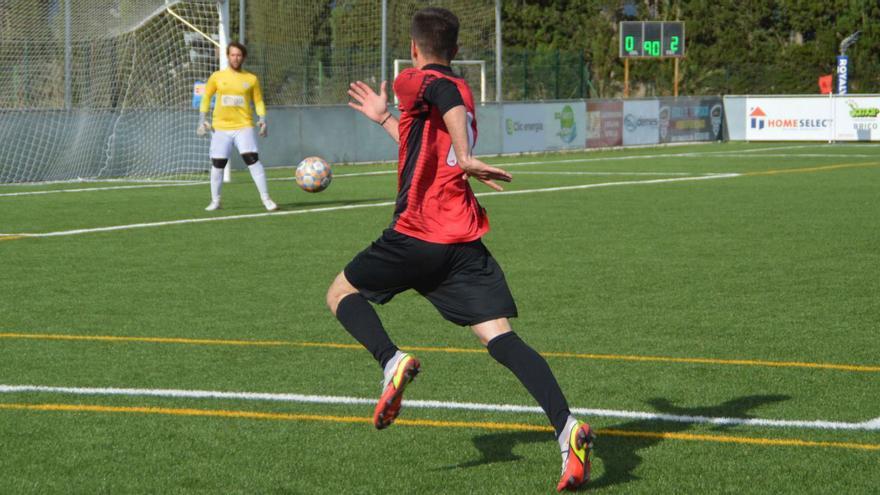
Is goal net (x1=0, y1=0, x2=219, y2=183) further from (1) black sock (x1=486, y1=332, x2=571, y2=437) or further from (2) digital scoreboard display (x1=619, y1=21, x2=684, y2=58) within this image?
(2) digital scoreboard display (x1=619, y1=21, x2=684, y2=58)

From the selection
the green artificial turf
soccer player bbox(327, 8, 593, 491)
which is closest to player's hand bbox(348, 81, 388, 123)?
soccer player bbox(327, 8, 593, 491)

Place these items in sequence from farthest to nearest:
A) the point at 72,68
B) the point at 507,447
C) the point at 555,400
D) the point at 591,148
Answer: the point at 591,148, the point at 72,68, the point at 507,447, the point at 555,400

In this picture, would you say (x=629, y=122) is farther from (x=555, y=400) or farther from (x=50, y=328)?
(x=555, y=400)

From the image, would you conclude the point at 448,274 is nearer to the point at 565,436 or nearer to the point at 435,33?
the point at 565,436

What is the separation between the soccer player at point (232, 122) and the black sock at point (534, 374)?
498 inches

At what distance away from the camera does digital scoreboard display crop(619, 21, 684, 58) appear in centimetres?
4481

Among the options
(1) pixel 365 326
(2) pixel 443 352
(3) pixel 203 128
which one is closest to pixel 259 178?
(3) pixel 203 128

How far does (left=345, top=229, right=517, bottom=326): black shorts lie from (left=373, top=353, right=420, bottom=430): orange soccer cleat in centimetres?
29

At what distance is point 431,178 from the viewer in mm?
5410

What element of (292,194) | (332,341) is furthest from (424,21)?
(292,194)

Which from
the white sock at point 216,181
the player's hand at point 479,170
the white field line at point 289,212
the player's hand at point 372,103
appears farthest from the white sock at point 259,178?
the player's hand at point 479,170

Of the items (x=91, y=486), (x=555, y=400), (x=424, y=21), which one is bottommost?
(x=91, y=486)

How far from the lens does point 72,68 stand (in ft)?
79.4

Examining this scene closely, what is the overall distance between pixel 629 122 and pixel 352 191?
19.0 m
